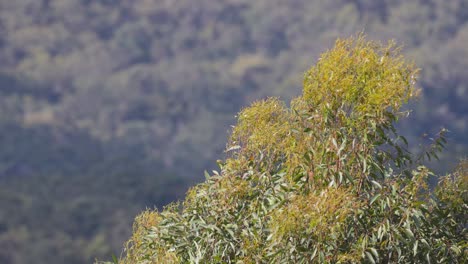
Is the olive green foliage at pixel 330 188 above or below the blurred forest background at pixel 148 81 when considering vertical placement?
below

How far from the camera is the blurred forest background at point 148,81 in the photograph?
108375 mm

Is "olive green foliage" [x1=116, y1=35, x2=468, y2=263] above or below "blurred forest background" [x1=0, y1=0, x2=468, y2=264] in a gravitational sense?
below

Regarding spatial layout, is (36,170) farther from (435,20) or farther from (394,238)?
(394,238)

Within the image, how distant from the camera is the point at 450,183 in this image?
6605 millimetres

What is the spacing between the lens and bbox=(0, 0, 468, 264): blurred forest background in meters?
108

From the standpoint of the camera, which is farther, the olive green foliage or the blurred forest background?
the blurred forest background

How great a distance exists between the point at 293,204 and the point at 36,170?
12312 centimetres

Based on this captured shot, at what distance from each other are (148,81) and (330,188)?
153 meters

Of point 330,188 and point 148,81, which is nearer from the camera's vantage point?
point 330,188

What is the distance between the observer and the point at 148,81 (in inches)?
6220

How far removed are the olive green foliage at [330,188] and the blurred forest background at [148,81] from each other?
284 feet

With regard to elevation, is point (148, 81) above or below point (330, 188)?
above

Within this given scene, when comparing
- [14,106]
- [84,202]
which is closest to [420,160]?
Result: [84,202]

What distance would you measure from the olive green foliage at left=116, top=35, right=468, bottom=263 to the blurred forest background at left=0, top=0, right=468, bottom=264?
284 feet
